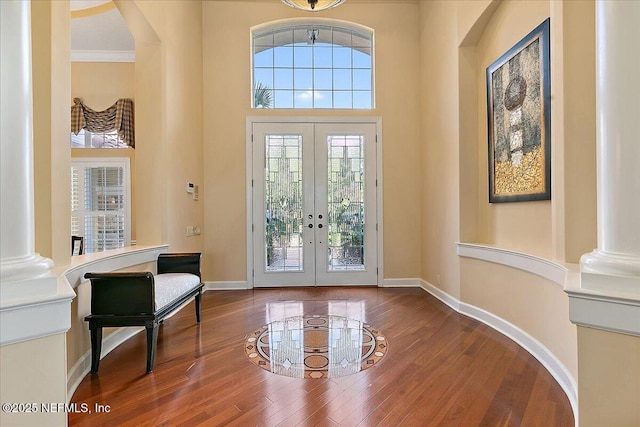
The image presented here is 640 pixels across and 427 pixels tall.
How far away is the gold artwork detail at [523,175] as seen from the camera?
2.66 metres

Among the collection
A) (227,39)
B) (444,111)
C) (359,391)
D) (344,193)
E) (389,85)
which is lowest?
(359,391)

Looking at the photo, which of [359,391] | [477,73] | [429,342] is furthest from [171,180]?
[477,73]

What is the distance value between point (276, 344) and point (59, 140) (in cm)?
223

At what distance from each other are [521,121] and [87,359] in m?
4.04

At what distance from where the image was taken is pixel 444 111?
13.1 ft

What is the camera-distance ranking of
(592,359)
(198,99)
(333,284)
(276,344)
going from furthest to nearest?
1. (333,284)
2. (198,99)
3. (276,344)
4. (592,359)

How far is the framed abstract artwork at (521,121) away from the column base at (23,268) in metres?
3.24

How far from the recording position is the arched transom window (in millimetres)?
4895

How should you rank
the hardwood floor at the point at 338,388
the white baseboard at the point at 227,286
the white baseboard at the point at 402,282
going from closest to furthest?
the hardwood floor at the point at 338,388 → the white baseboard at the point at 227,286 → the white baseboard at the point at 402,282

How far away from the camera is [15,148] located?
1293 millimetres

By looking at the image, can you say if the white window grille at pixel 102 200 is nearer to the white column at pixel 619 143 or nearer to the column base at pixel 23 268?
the column base at pixel 23 268

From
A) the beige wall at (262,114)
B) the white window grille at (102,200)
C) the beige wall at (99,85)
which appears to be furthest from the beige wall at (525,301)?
the beige wall at (99,85)

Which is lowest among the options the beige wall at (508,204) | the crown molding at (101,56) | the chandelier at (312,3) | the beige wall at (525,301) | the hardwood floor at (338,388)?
the hardwood floor at (338,388)

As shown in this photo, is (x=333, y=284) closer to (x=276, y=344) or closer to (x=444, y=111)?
(x=276, y=344)
